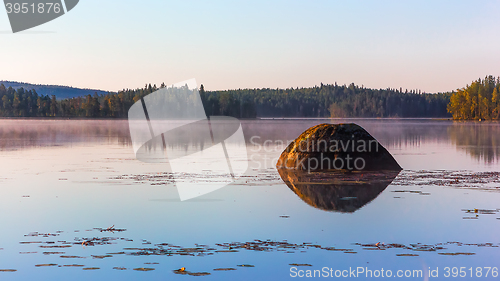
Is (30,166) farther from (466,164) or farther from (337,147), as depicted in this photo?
(466,164)

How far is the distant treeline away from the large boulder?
556 ft

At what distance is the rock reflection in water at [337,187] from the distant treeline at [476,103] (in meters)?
172

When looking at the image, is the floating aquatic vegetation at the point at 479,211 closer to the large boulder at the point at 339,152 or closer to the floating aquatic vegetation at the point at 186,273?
the floating aquatic vegetation at the point at 186,273

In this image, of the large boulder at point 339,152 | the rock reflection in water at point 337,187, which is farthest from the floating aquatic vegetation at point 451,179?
the large boulder at point 339,152

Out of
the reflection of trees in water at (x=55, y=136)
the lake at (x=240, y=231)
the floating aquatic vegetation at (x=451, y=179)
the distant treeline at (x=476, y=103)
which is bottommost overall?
the lake at (x=240, y=231)

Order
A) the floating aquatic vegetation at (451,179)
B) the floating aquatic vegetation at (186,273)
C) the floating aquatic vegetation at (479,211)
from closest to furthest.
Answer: the floating aquatic vegetation at (186,273), the floating aquatic vegetation at (479,211), the floating aquatic vegetation at (451,179)

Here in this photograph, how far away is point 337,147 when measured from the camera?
16703mm

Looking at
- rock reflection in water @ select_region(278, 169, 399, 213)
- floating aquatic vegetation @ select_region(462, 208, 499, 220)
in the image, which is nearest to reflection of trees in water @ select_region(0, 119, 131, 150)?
rock reflection in water @ select_region(278, 169, 399, 213)

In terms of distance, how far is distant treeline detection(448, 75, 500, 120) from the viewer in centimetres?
17375

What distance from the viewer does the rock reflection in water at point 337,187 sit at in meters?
10.5

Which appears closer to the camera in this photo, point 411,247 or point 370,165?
point 411,247

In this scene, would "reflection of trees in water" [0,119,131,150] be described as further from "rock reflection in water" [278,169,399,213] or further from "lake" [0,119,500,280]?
"lake" [0,119,500,280]

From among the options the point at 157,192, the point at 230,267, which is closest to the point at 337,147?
the point at 157,192

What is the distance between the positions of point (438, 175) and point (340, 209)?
672 cm
